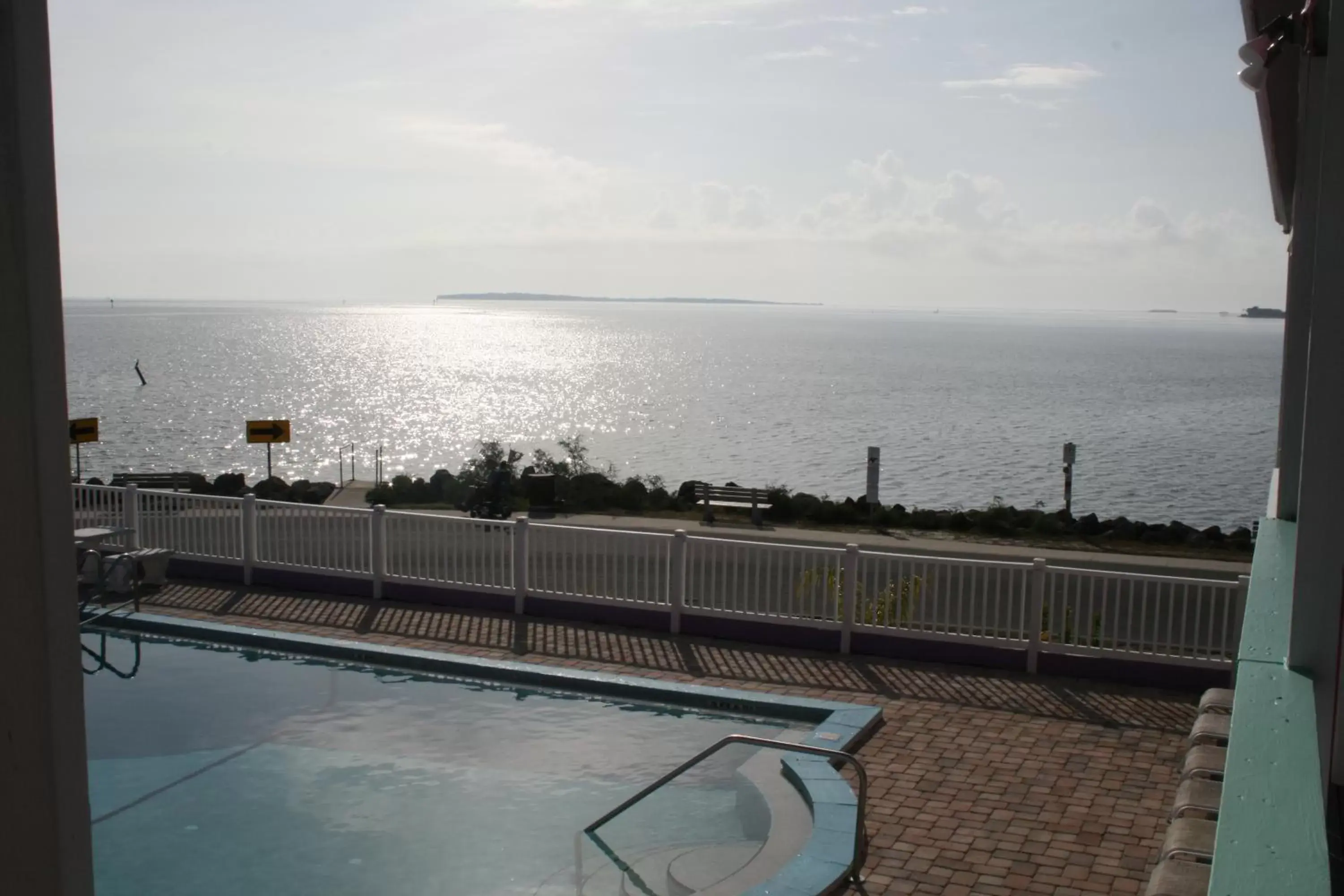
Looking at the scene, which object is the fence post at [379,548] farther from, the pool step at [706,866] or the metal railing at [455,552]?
the pool step at [706,866]

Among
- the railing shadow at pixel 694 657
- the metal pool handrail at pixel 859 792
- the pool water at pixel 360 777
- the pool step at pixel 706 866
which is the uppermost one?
the metal pool handrail at pixel 859 792

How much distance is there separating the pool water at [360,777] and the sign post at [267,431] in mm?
8267

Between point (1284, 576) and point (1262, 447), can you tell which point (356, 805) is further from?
point (1262, 447)

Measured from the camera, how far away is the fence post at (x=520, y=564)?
478 inches

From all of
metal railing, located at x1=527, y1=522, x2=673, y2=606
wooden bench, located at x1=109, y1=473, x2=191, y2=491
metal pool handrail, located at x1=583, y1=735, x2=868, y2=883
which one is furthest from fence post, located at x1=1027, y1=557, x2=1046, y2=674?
wooden bench, located at x1=109, y1=473, x2=191, y2=491

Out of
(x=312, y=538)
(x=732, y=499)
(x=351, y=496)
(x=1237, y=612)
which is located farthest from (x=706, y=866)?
(x=351, y=496)

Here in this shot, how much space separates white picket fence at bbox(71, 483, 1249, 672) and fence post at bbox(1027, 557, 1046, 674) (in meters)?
0.02

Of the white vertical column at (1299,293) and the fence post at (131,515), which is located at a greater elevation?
the white vertical column at (1299,293)

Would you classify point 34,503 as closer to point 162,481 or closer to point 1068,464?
point 162,481

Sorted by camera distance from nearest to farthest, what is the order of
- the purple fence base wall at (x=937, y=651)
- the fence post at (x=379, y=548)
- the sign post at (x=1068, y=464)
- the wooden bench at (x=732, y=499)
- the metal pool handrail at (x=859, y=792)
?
the metal pool handrail at (x=859, y=792) → the purple fence base wall at (x=937, y=651) → the fence post at (x=379, y=548) → the wooden bench at (x=732, y=499) → the sign post at (x=1068, y=464)

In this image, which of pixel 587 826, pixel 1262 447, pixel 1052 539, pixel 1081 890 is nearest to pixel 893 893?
pixel 1081 890

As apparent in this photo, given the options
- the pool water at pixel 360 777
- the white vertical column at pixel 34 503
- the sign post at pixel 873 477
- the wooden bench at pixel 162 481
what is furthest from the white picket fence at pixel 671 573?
the sign post at pixel 873 477

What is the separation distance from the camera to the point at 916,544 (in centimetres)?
2383

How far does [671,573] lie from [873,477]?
61.3 feet
